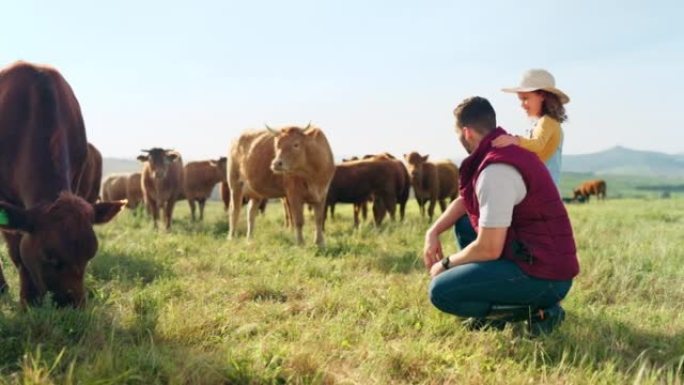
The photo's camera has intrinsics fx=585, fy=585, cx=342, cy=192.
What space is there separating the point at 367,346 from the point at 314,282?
2.21 meters

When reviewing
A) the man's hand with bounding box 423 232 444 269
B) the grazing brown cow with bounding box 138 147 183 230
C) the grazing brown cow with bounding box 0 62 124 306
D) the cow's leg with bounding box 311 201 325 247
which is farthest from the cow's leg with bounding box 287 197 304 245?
the grazing brown cow with bounding box 138 147 183 230

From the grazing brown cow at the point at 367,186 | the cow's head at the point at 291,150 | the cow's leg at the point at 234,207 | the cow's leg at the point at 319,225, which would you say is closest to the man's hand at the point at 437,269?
the cow's leg at the point at 319,225

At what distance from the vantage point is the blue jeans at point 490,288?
3.82 metres

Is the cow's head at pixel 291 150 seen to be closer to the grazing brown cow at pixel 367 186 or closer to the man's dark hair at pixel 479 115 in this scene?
the grazing brown cow at pixel 367 186

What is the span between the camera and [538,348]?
379 centimetres

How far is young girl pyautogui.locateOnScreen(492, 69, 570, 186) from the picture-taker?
463cm

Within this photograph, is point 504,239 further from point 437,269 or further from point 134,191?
point 134,191

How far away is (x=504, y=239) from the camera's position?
144 inches

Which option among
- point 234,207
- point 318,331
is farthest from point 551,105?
point 234,207

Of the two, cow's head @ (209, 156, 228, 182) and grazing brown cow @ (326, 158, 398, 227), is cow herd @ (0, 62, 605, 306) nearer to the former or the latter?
grazing brown cow @ (326, 158, 398, 227)

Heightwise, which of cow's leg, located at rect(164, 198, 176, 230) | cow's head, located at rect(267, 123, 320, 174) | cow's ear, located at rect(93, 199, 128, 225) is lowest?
cow's leg, located at rect(164, 198, 176, 230)

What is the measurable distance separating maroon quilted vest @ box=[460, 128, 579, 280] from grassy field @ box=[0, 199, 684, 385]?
52 centimetres

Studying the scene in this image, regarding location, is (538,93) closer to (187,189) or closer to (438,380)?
(438,380)

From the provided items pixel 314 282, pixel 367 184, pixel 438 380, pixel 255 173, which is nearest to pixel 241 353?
pixel 438 380
